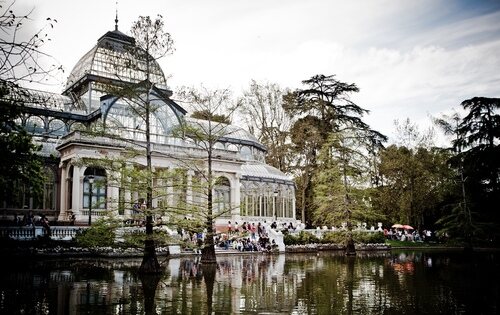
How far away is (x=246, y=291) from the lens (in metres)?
13.0

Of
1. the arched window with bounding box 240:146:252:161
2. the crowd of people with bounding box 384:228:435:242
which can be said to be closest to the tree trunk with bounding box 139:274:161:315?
the arched window with bounding box 240:146:252:161

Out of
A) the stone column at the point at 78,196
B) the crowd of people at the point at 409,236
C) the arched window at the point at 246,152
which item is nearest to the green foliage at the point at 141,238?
the stone column at the point at 78,196

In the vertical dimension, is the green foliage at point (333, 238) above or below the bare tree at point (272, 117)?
below

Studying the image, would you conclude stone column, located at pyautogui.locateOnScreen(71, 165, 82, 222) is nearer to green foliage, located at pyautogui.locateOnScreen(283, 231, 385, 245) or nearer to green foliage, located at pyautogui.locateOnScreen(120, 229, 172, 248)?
green foliage, located at pyautogui.locateOnScreen(283, 231, 385, 245)

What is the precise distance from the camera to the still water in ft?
33.1

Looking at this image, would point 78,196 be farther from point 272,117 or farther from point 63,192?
point 272,117

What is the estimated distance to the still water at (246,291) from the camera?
1010cm

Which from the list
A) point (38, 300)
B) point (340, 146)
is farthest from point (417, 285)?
point (340, 146)

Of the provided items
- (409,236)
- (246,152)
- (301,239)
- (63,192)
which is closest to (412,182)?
(409,236)

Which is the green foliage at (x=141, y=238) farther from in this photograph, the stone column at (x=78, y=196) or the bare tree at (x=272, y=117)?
the bare tree at (x=272, y=117)

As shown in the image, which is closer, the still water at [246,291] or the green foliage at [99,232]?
the still water at [246,291]

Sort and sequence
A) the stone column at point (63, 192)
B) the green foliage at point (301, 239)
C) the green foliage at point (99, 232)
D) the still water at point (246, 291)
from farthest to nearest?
1. the green foliage at point (301, 239)
2. the stone column at point (63, 192)
3. the green foliage at point (99, 232)
4. the still water at point (246, 291)

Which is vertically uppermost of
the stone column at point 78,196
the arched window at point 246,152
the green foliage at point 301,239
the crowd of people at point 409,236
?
the arched window at point 246,152

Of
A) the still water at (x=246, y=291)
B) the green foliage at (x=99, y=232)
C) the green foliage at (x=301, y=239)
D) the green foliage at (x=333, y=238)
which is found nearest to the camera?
the still water at (x=246, y=291)
